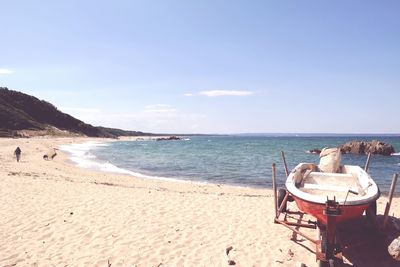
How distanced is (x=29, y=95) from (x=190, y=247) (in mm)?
140539

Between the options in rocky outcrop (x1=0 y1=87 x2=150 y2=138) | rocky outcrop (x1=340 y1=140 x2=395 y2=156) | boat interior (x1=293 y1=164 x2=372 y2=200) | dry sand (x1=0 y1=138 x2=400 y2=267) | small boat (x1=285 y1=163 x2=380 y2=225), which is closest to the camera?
small boat (x1=285 y1=163 x2=380 y2=225)

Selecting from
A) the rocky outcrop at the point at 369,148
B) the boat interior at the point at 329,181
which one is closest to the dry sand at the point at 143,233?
the boat interior at the point at 329,181

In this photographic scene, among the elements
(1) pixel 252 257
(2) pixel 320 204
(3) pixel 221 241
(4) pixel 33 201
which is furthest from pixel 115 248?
(4) pixel 33 201

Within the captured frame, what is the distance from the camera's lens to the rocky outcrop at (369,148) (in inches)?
2072

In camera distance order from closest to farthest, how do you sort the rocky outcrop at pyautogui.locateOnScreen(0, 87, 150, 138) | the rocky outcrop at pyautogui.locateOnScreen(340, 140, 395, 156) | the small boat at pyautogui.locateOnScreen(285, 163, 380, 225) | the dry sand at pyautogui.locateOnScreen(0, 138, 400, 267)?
the small boat at pyautogui.locateOnScreen(285, 163, 380, 225) → the dry sand at pyautogui.locateOnScreen(0, 138, 400, 267) → the rocky outcrop at pyautogui.locateOnScreen(340, 140, 395, 156) → the rocky outcrop at pyautogui.locateOnScreen(0, 87, 150, 138)

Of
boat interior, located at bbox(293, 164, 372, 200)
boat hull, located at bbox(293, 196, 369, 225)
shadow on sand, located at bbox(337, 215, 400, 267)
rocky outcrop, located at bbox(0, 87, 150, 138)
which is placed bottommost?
shadow on sand, located at bbox(337, 215, 400, 267)

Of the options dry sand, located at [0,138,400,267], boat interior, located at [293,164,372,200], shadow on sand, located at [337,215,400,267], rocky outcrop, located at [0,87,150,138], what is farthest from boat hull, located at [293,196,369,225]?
rocky outcrop, located at [0,87,150,138]

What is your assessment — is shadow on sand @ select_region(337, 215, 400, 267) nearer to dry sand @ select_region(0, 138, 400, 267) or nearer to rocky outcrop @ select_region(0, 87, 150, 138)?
dry sand @ select_region(0, 138, 400, 267)

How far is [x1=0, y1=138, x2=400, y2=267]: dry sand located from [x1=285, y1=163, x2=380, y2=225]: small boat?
1.19 metres

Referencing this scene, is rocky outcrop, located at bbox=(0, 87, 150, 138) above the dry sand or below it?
above

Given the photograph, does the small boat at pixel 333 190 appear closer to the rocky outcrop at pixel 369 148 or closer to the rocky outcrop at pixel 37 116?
the rocky outcrop at pixel 369 148

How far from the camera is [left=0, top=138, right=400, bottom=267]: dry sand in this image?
7.78 metres

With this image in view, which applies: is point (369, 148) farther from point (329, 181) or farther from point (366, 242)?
point (366, 242)

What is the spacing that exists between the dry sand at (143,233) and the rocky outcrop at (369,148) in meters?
43.9
